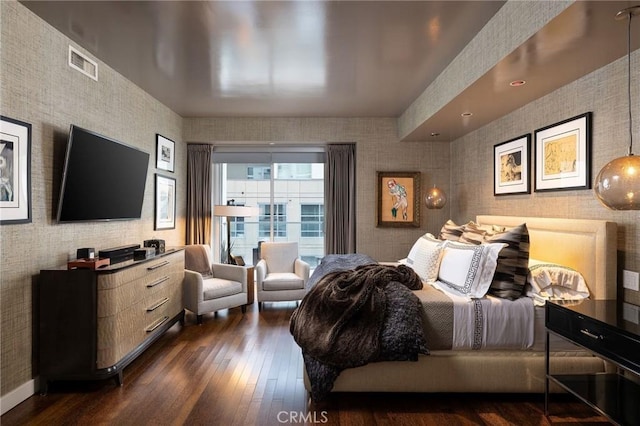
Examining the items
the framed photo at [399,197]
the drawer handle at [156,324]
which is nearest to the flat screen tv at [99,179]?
the drawer handle at [156,324]

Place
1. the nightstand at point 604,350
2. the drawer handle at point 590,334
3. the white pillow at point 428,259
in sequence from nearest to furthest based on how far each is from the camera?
the nightstand at point 604,350
the drawer handle at point 590,334
the white pillow at point 428,259

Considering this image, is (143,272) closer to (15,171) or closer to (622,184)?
(15,171)

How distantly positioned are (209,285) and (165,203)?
4.42 ft

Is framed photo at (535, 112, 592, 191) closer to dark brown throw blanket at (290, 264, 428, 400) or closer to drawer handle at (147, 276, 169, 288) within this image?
dark brown throw blanket at (290, 264, 428, 400)

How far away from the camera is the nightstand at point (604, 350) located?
6.17ft

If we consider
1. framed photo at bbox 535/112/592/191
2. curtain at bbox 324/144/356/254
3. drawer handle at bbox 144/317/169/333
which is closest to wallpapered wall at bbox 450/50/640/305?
framed photo at bbox 535/112/592/191

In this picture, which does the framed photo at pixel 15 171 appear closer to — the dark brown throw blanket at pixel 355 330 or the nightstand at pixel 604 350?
the dark brown throw blanket at pixel 355 330

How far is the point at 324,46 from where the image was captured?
323 centimetres

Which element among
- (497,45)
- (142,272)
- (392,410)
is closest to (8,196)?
(142,272)

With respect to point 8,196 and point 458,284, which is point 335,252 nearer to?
point 458,284

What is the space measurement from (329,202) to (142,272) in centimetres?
315

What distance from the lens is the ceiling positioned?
256 centimetres

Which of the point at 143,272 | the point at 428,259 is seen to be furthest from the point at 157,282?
the point at 428,259

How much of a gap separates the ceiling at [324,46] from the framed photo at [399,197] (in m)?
1.27
